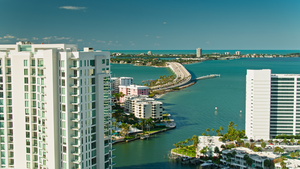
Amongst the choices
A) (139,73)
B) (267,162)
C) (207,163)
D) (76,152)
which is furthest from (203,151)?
(139,73)

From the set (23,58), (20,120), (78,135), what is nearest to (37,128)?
(20,120)

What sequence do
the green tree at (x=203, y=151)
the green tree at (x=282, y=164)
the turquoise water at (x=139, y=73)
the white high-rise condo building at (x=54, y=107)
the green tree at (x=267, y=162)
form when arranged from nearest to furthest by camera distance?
the white high-rise condo building at (x=54, y=107) → the green tree at (x=282, y=164) → the green tree at (x=267, y=162) → the green tree at (x=203, y=151) → the turquoise water at (x=139, y=73)

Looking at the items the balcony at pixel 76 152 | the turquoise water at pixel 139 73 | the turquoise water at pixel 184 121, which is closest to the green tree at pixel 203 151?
the turquoise water at pixel 184 121

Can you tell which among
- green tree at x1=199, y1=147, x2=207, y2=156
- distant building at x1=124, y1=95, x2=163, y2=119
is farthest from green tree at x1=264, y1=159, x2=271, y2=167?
distant building at x1=124, y1=95, x2=163, y2=119

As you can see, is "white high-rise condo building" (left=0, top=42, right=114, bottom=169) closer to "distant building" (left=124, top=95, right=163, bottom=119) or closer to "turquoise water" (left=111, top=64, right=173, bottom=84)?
"distant building" (left=124, top=95, right=163, bottom=119)

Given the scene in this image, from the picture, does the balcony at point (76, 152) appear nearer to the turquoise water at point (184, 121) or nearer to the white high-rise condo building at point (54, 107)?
the white high-rise condo building at point (54, 107)

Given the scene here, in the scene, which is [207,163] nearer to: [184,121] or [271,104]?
[271,104]

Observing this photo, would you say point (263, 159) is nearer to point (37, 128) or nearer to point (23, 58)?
point (37, 128)
